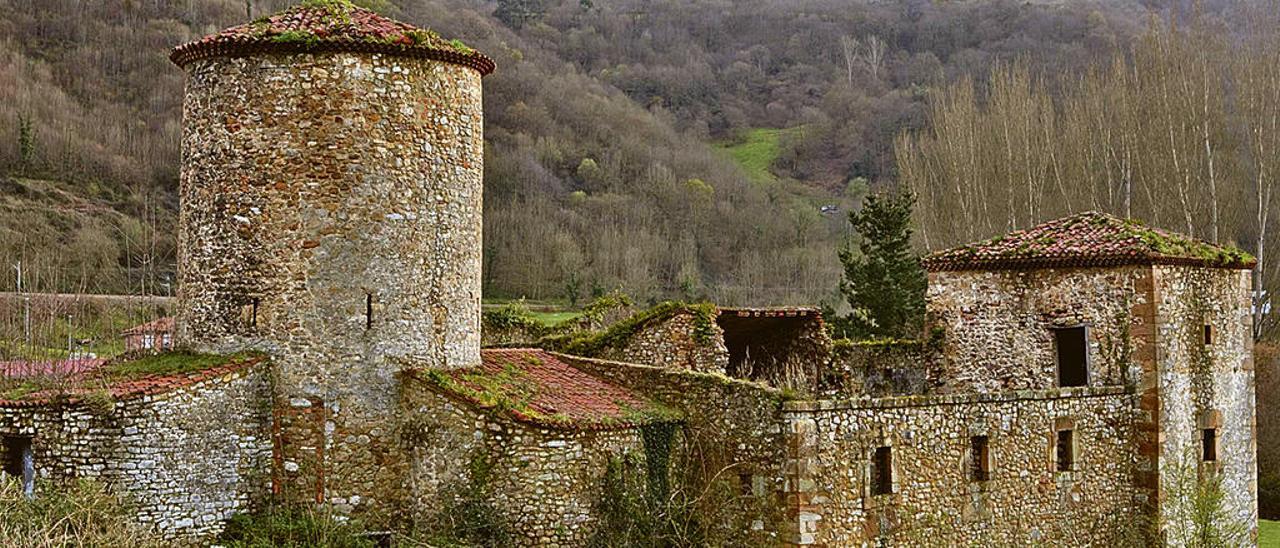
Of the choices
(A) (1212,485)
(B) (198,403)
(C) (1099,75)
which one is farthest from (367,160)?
(C) (1099,75)

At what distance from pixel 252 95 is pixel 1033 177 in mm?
38256

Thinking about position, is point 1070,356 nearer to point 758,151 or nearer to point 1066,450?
point 1066,450

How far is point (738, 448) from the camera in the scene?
57.2 ft

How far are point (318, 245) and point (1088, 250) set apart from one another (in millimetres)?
13269

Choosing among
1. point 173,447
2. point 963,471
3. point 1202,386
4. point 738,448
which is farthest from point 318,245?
point 1202,386

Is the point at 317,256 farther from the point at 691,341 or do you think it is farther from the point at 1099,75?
the point at 1099,75

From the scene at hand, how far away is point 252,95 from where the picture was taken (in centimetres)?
1662

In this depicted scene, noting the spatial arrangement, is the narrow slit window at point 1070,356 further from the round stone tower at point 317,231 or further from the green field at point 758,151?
the green field at point 758,151

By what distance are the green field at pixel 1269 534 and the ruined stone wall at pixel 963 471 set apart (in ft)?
33.5

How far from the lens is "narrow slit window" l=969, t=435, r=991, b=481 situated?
19.7 metres

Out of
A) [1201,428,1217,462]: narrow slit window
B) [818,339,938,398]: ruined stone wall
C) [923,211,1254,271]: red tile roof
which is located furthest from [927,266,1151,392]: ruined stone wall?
[1201,428,1217,462]: narrow slit window

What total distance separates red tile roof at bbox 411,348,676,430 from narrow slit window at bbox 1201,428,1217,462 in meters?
11.0

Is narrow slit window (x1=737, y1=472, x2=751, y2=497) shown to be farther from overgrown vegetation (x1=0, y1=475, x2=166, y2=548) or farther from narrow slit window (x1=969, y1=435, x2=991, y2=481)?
overgrown vegetation (x1=0, y1=475, x2=166, y2=548)

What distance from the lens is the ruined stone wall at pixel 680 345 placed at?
20625 millimetres
